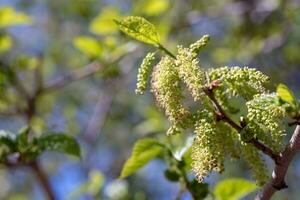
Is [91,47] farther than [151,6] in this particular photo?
No

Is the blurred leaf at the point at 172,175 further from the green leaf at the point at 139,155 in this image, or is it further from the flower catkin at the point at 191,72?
the flower catkin at the point at 191,72

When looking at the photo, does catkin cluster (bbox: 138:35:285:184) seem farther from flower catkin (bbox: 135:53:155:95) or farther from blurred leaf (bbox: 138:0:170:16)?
blurred leaf (bbox: 138:0:170:16)

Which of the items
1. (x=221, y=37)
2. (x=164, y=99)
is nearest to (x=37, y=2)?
(x=221, y=37)

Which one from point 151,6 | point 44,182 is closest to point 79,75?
point 151,6

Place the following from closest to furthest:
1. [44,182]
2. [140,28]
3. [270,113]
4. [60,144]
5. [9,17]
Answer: [270,113] < [140,28] < [60,144] < [44,182] < [9,17]

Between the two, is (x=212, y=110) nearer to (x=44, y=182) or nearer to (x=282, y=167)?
(x=282, y=167)
